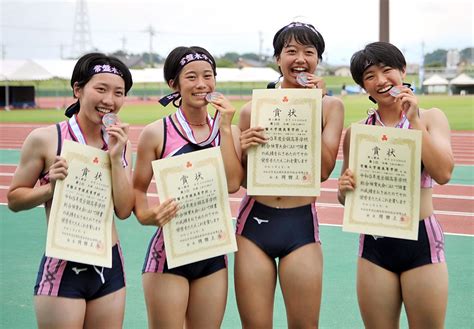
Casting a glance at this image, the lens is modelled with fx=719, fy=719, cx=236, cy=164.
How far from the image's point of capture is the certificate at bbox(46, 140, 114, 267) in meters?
3.02

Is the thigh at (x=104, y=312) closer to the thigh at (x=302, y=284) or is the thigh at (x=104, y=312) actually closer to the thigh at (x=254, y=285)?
the thigh at (x=254, y=285)

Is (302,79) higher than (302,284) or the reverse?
higher

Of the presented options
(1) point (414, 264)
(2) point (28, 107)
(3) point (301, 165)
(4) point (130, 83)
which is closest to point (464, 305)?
(1) point (414, 264)

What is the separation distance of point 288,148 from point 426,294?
36.6 inches

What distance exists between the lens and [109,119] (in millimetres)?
3070

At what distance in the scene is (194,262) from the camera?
11.0 ft

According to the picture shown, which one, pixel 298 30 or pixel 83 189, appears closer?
pixel 83 189

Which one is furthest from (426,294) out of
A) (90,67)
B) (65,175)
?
(90,67)

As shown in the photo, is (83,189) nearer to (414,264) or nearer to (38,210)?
(414,264)

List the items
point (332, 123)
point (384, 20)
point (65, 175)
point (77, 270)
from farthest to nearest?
1. point (384, 20)
2. point (332, 123)
3. point (77, 270)
4. point (65, 175)

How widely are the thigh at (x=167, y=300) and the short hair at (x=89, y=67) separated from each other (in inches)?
36.3

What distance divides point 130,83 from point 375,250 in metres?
1.40

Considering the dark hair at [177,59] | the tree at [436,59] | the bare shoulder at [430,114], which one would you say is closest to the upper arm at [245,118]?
the dark hair at [177,59]

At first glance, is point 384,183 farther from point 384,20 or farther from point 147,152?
point 384,20
